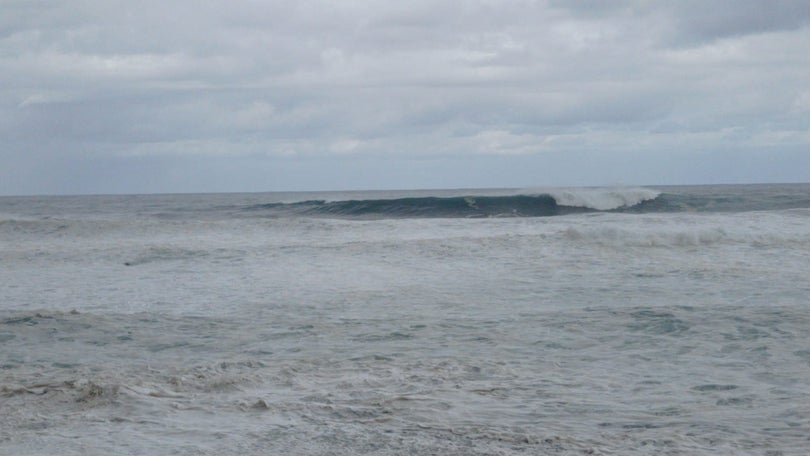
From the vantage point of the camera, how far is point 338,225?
2127cm

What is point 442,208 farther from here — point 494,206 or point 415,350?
point 415,350

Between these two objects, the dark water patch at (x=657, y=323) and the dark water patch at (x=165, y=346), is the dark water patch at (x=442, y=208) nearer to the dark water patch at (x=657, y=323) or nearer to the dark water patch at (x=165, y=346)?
the dark water patch at (x=657, y=323)

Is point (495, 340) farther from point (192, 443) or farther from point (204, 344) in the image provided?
point (192, 443)

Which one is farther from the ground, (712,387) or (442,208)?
(442,208)

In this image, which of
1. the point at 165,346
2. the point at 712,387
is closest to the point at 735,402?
the point at 712,387

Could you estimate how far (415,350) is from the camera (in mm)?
6340

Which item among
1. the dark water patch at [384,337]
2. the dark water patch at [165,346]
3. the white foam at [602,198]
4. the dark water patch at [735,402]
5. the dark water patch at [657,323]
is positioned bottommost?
the dark water patch at [165,346]

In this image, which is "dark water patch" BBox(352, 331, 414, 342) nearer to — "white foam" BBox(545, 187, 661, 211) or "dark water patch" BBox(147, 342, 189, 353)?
"dark water patch" BBox(147, 342, 189, 353)

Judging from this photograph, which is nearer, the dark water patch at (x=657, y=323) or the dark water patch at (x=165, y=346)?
the dark water patch at (x=165, y=346)

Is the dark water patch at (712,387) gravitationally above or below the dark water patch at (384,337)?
below

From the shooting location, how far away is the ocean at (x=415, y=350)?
13.7 ft

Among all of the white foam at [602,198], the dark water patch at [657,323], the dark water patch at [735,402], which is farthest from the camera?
the white foam at [602,198]

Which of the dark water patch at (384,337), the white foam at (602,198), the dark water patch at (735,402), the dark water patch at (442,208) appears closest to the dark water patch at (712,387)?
the dark water patch at (735,402)

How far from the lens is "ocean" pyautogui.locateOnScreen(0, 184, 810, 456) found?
4.18 meters
